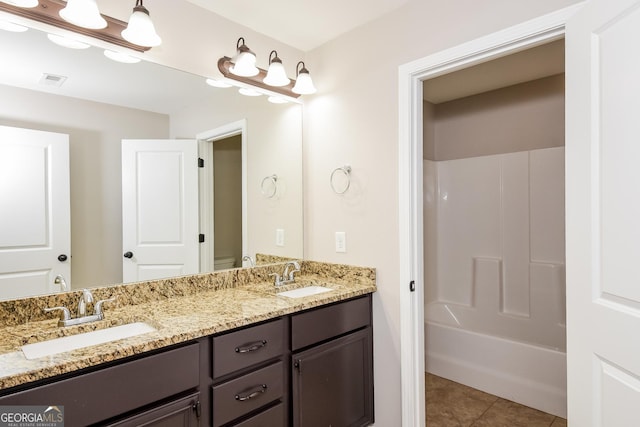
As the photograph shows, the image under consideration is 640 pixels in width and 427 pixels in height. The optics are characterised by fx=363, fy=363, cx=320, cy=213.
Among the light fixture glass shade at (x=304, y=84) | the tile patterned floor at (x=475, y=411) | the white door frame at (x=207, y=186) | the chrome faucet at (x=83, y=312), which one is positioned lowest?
the tile patterned floor at (x=475, y=411)

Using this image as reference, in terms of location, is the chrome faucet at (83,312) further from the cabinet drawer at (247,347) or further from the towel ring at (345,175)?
the towel ring at (345,175)

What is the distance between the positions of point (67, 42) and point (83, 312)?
3.65 feet

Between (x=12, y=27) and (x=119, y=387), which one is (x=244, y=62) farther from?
(x=119, y=387)

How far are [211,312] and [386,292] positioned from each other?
96cm

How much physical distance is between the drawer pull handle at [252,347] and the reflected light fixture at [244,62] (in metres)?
1.36

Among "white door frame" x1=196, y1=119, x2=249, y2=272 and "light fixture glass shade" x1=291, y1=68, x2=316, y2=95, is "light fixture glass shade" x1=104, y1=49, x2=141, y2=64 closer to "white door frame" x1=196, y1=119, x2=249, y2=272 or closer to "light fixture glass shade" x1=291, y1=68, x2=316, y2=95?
"white door frame" x1=196, y1=119, x2=249, y2=272

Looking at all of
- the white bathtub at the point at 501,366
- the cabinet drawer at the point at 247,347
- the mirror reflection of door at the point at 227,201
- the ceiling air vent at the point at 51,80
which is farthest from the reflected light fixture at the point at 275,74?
the white bathtub at the point at 501,366

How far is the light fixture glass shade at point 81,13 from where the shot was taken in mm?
1387

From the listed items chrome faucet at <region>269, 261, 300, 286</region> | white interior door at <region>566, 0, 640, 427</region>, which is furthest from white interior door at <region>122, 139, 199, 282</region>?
white interior door at <region>566, 0, 640, 427</region>

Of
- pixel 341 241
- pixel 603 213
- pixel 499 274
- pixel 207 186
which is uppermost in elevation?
pixel 207 186

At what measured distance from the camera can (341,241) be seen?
7.31 ft

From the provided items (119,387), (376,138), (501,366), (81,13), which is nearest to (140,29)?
(81,13)

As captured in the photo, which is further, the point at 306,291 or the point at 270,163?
the point at 270,163

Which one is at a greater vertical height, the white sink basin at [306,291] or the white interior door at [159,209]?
the white interior door at [159,209]
